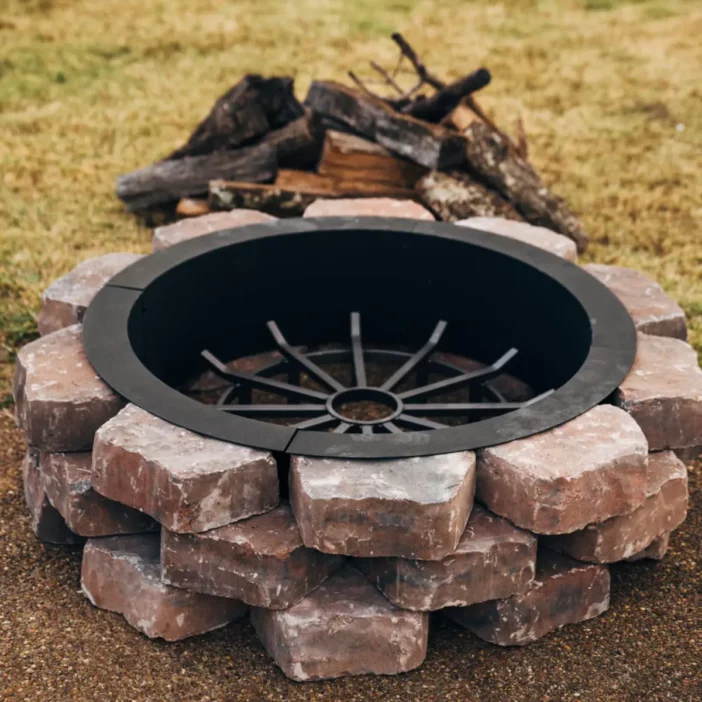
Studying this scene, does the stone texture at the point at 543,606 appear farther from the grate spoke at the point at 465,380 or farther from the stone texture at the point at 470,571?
the grate spoke at the point at 465,380

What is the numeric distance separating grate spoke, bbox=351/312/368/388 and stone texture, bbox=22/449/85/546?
39.9 inches

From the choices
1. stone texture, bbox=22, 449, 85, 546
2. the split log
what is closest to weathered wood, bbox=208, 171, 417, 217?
the split log

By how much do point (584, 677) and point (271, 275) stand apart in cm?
174

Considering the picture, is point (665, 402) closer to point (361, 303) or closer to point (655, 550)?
point (655, 550)

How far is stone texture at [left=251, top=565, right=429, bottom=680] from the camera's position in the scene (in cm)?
277

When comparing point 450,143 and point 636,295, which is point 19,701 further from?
point 450,143

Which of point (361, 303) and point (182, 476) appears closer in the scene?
point (182, 476)

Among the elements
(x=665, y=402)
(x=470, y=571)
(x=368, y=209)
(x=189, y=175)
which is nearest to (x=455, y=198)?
(x=368, y=209)

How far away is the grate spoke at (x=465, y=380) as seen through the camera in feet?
11.8

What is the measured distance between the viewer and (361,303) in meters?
Result: 4.02

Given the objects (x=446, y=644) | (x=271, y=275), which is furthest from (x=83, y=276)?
(x=446, y=644)

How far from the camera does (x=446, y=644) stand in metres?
2.96

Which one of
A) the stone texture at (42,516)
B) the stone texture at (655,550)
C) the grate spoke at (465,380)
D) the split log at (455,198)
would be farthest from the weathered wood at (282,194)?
the stone texture at (655,550)

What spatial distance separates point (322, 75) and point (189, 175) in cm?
232
